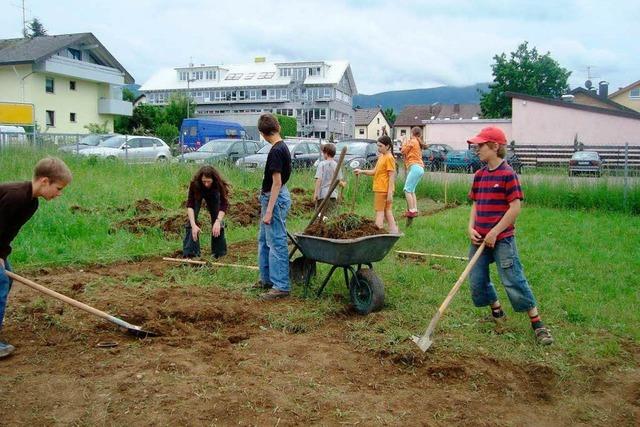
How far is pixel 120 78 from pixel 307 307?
41369 millimetres

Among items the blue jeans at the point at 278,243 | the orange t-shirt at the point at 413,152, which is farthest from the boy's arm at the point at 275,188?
the orange t-shirt at the point at 413,152

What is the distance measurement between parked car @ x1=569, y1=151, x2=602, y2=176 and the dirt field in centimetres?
1077

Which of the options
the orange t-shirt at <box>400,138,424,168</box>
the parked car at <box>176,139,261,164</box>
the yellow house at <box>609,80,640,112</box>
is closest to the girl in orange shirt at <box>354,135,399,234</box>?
the orange t-shirt at <box>400,138,424,168</box>

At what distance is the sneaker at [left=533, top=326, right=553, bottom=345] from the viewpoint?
15.4 ft

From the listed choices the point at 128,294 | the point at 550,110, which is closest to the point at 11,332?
the point at 128,294

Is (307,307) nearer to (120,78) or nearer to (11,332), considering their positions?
(11,332)

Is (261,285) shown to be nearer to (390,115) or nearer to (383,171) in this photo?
(383,171)

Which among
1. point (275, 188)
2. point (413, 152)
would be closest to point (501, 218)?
point (275, 188)

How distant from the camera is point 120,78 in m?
42.9

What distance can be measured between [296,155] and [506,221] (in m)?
14.6

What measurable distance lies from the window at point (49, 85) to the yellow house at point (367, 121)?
49786 millimetres

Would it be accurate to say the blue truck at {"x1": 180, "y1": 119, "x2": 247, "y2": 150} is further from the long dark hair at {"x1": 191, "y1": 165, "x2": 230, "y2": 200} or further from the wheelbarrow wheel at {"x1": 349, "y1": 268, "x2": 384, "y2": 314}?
the wheelbarrow wheel at {"x1": 349, "y1": 268, "x2": 384, "y2": 314}

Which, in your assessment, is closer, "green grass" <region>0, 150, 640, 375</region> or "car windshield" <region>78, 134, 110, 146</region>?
"green grass" <region>0, 150, 640, 375</region>

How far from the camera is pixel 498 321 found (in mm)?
5191
